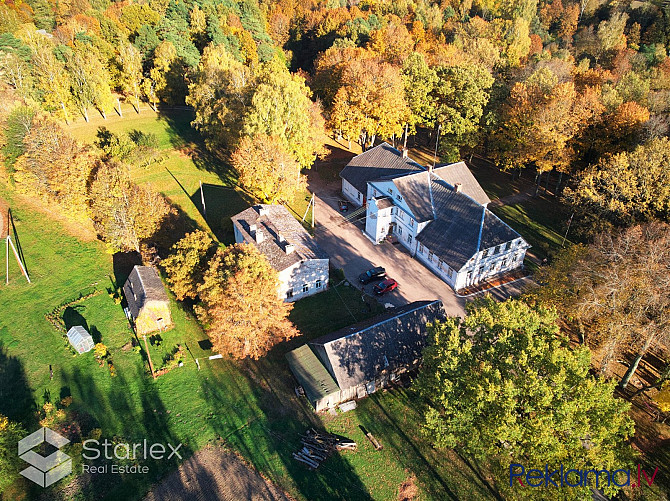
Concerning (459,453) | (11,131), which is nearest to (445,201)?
(459,453)

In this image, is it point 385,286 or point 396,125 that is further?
point 396,125

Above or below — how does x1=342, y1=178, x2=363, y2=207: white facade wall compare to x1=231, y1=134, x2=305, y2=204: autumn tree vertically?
below

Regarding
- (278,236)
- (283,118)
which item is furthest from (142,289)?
(283,118)

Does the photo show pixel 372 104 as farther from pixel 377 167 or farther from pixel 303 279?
pixel 303 279

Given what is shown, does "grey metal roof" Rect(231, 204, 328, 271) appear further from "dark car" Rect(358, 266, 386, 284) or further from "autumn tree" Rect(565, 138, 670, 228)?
"autumn tree" Rect(565, 138, 670, 228)

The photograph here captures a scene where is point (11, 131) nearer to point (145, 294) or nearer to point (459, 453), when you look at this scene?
point (145, 294)

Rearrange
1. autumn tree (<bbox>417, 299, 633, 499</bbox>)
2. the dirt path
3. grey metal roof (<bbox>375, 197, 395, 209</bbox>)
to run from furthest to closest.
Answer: grey metal roof (<bbox>375, 197, 395, 209</bbox>), the dirt path, autumn tree (<bbox>417, 299, 633, 499</bbox>)

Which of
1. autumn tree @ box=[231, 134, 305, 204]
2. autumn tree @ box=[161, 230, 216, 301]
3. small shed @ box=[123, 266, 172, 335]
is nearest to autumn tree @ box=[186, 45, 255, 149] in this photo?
autumn tree @ box=[231, 134, 305, 204]
